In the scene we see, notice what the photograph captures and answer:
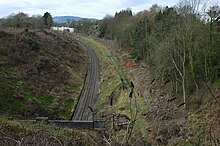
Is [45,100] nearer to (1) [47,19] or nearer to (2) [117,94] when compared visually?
(2) [117,94]

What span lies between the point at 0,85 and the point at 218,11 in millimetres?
23416

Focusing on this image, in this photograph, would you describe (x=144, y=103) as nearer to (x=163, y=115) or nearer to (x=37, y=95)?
(x=163, y=115)

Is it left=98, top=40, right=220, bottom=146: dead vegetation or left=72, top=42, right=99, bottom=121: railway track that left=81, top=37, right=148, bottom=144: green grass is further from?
left=72, top=42, right=99, bottom=121: railway track

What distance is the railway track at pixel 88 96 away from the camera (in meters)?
36.1

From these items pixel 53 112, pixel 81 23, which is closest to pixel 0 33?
pixel 53 112

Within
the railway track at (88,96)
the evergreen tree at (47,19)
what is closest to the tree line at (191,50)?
the railway track at (88,96)

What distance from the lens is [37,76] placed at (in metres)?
43.8

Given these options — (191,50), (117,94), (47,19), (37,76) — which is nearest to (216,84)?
(191,50)

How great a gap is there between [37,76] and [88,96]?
271 inches

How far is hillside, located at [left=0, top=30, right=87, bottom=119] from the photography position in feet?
117

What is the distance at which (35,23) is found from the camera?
297 ft

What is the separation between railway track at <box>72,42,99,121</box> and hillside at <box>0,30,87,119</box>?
0.78 meters

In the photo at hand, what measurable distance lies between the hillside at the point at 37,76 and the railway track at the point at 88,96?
785 millimetres

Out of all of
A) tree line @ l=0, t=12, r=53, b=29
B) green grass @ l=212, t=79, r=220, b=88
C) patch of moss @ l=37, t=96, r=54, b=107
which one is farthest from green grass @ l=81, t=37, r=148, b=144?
tree line @ l=0, t=12, r=53, b=29
